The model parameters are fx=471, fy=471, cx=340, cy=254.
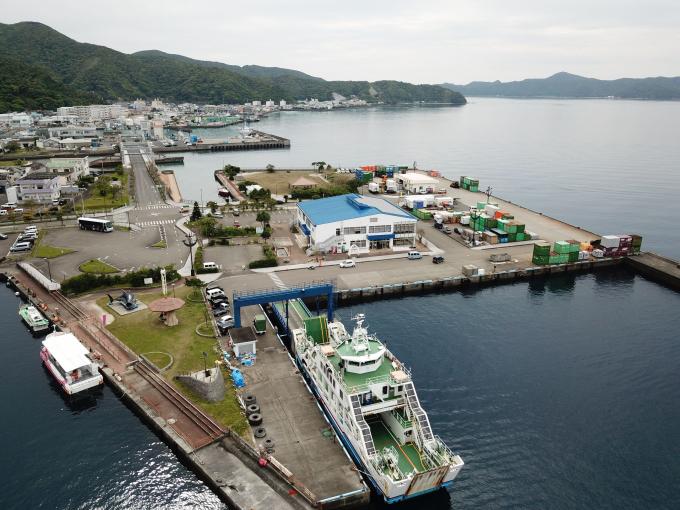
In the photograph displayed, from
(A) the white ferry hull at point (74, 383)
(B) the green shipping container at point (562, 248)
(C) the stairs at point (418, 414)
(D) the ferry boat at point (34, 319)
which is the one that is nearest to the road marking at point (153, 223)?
(D) the ferry boat at point (34, 319)

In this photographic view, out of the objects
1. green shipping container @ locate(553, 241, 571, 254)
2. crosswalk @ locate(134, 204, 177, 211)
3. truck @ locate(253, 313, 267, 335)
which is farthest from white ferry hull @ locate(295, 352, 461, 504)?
crosswalk @ locate(134, 204, 177, 211)

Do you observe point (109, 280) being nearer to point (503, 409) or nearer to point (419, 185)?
point (503, 409)

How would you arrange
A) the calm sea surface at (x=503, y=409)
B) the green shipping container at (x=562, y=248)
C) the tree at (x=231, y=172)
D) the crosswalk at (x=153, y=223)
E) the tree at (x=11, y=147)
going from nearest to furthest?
the calm sea surface at (x=503, y=409) → the green shipping container at (x=562, y=248) → the crosswalk at (x=153, y=223) → the tree at (x=231, y=172) → the tree at (x=11, y=147)

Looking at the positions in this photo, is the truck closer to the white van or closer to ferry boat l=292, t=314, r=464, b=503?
ferry boat l=292, t=314, r=464, b=503

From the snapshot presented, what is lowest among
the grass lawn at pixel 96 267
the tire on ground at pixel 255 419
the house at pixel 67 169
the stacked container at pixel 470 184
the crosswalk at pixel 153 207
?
the tire on ground at pixel 255 419

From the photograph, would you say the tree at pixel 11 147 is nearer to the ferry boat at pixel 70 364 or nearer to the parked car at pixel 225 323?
the ferry boat at pixel 70 364

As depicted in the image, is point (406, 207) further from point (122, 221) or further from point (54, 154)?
point (54, 154)

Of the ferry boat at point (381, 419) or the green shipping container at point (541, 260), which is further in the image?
the green shipping container at point (541, 260)

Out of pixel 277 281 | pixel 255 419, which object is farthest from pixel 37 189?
pixel 255 419
